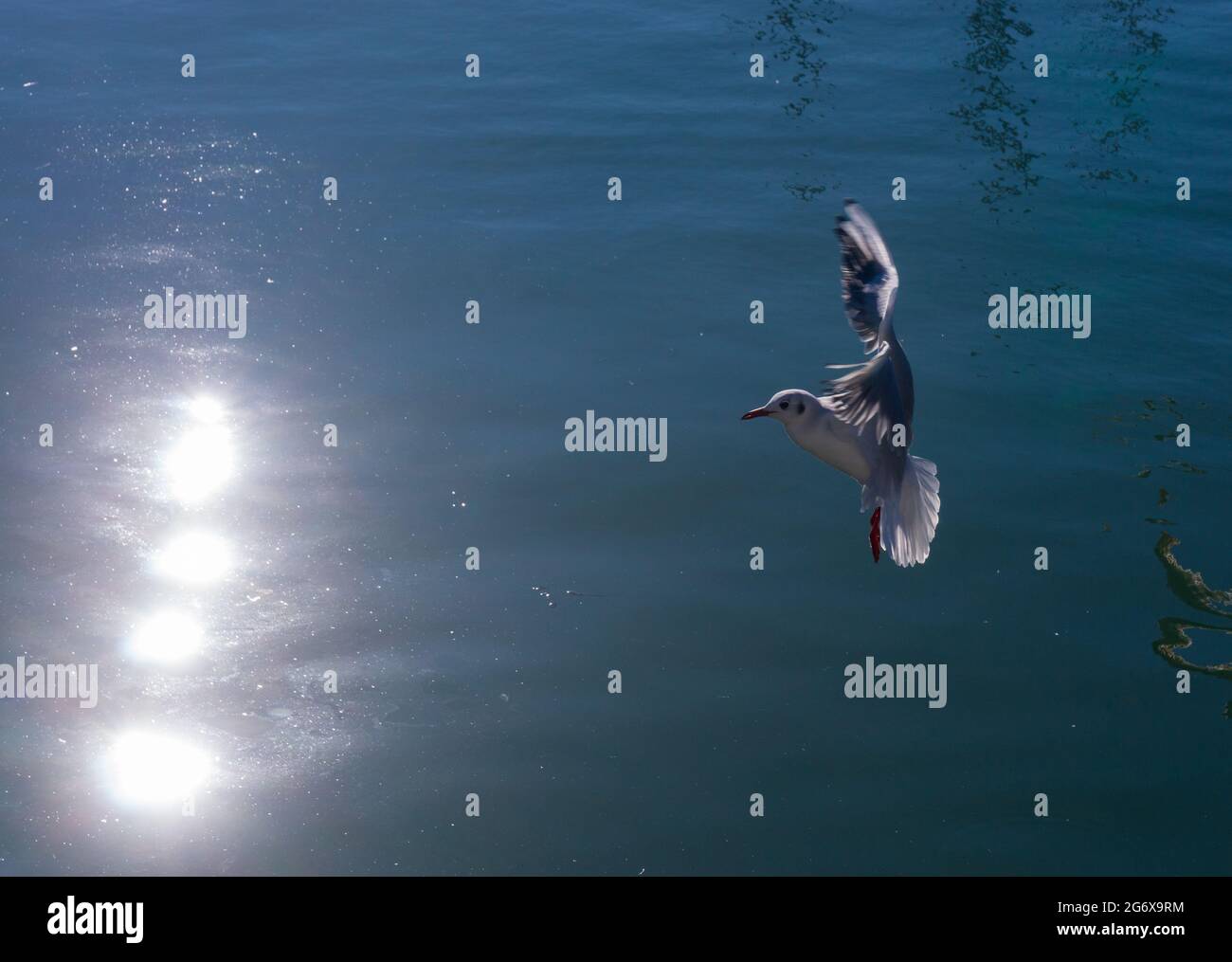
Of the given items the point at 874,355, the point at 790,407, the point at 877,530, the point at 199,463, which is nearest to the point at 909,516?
the point at 877,530

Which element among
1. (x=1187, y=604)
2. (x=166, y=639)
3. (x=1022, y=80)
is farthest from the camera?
(x=1022, y=80)

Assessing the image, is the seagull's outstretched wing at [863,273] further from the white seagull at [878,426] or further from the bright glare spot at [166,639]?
the bright glare spot at [166,639]

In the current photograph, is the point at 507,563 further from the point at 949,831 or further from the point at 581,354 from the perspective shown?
the point at 949,831

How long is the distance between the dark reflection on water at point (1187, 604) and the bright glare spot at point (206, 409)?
11.6 meters

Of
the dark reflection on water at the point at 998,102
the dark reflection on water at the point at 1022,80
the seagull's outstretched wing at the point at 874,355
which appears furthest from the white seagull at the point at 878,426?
the dark reflection on water at the point at 998,102

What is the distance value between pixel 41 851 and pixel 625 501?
301 inches

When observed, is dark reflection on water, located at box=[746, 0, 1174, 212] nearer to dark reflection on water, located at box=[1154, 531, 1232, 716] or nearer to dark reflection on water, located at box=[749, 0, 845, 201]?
dark reflection on water, located at box=[749, 0, 845, 201]

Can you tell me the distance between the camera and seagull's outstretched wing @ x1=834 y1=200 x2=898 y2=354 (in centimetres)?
1265

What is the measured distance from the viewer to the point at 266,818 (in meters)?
15.0

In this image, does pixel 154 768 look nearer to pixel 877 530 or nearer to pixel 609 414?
pixel 609 414

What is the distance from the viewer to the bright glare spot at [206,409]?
66.0 ft

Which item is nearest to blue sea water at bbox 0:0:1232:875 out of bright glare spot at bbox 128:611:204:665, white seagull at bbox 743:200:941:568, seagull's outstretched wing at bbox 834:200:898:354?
bright glare spot at bbox 128:611:204:665

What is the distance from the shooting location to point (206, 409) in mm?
20250

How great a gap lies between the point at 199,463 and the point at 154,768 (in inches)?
195
